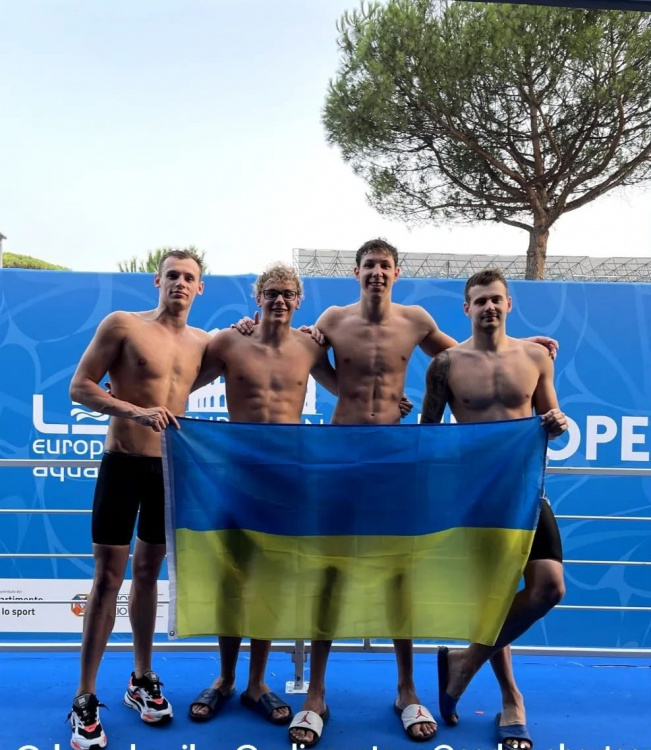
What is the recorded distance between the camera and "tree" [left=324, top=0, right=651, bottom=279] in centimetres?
1144

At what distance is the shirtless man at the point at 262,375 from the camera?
103 inches

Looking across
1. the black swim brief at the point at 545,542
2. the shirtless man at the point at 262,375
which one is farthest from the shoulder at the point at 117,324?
the black swim brief at the point at 545,542

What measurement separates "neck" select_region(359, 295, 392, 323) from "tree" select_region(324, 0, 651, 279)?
10.5m

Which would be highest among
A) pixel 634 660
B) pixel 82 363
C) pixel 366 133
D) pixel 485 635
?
pixel 366 133

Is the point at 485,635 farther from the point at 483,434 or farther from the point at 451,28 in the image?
the point at 451,28

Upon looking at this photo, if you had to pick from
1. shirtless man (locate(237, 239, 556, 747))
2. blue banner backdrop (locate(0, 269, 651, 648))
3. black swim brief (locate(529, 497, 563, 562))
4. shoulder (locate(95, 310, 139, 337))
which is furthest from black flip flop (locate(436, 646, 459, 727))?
blue banner backdrop (locate(0, 269, 651, 648))

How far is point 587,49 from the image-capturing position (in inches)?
442

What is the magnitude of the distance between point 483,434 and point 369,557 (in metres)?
0.62

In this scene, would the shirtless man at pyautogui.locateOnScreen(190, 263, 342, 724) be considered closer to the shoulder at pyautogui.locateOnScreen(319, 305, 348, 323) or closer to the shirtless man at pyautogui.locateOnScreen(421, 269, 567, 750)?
the shoulder at pyautogui.locateOnScreen(319, 305, 348, 323)

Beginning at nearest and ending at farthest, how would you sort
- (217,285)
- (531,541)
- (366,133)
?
(531,541), (217,285), (366,133)

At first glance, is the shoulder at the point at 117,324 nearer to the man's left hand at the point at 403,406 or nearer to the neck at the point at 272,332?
the neck at the point at 272,332

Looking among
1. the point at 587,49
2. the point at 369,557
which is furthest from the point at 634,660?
the point at 587,49

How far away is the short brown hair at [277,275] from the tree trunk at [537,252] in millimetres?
10867

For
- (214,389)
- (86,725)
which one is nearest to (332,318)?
(86,725)
